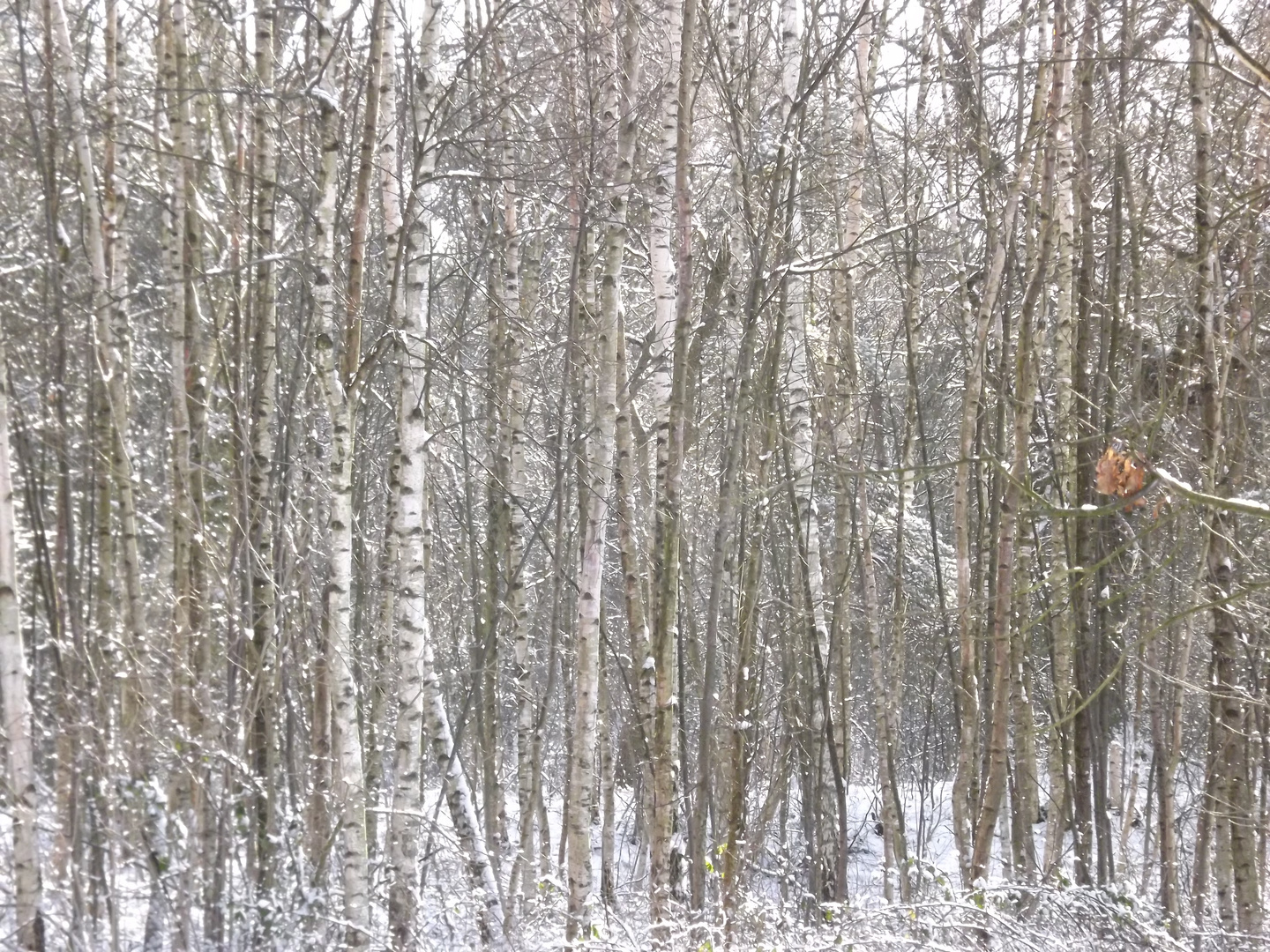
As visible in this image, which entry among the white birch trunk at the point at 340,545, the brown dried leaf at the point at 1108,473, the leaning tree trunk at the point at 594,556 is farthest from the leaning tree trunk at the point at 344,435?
the brown dried leaf at the point at 1108,473

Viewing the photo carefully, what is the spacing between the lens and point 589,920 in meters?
5.24

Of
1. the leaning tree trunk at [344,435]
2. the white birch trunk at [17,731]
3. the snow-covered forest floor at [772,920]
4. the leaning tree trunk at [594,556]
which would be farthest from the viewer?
the leaning tree trunk at [594,556]

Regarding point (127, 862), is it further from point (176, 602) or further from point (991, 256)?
point (991, 256)

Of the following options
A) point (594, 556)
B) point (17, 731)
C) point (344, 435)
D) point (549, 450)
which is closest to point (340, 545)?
point (344, 435)

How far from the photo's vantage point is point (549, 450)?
6602 mm

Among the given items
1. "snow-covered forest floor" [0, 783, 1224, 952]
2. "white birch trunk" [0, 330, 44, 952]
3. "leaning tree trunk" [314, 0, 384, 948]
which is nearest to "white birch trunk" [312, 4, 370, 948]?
"leaning tree trunk" [314, 0, 384, 948]

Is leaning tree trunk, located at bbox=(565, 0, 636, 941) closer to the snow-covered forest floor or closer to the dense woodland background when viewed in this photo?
the dense woodland background

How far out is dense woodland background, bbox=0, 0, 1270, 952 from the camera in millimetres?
4688

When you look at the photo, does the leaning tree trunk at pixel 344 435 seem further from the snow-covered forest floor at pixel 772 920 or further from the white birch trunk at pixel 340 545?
the snow-covered forest floor at pixel 772 920

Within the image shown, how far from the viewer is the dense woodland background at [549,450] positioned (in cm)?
469

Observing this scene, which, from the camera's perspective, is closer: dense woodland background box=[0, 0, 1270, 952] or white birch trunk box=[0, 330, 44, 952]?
white birch trunk box=[0, 330, 44, 952]

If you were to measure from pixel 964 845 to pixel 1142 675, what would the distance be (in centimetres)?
271

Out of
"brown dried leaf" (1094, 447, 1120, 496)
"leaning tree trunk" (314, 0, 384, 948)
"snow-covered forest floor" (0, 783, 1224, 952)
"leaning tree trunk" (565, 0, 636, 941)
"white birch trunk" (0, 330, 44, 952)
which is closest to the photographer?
"white birch trunk" (0, 330, 44, 952)

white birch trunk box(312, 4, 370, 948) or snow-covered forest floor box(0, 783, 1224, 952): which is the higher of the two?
white birch trunk box(312, 4, 370, 948)
